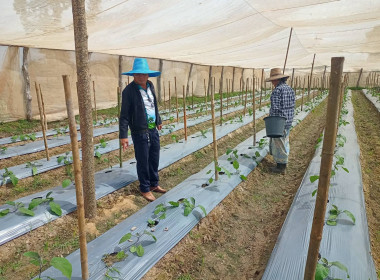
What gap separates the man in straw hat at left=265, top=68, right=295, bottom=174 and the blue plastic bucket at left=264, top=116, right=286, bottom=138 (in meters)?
0.19

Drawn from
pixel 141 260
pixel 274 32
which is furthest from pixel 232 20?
pixel 141 260

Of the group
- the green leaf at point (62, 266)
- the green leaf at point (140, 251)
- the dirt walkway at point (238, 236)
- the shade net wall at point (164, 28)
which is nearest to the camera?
the green leaf at point (62, 266)

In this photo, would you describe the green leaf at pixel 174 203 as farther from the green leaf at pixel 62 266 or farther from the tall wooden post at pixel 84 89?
the green leaf at pixel 62 266

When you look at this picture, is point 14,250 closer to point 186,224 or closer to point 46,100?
point 186,224

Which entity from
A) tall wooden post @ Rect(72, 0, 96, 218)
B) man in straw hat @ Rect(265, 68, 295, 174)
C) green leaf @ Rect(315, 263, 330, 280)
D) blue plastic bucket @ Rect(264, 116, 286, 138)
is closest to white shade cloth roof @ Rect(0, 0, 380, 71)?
man in straw hat @ Rect(265, 68, 295, 174)

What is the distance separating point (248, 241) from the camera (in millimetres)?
2873

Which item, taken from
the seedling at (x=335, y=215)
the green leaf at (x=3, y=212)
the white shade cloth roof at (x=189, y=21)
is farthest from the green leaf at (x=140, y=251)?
the white shade cloth roof at (x=189, y=21)

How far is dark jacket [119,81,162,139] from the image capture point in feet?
10.3

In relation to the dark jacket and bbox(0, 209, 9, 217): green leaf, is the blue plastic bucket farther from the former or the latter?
bbox(0, 209, 9, 217): green leaf

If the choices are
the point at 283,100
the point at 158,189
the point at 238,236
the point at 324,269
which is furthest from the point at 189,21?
the point at 324,269

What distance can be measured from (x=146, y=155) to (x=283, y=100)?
2411mm

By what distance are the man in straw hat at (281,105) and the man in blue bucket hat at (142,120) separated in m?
2.02

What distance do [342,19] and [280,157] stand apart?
108 inches

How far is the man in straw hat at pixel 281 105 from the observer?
13.8 ft
